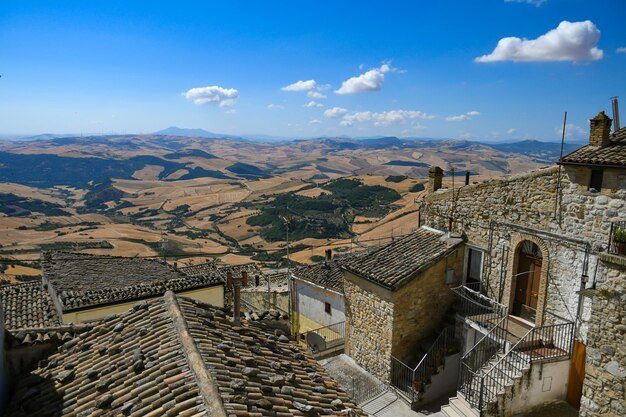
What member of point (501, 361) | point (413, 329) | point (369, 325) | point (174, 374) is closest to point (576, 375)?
point (501, 361)

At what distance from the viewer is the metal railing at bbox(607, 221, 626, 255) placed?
939 cm

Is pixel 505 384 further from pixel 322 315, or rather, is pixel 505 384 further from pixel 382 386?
pixel 322 315

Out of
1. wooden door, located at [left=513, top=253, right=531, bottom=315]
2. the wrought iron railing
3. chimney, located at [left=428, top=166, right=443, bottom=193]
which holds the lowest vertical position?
the wrought iron railing

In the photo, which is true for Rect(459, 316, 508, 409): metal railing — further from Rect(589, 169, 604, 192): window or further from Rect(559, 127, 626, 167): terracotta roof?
Rect(559, 127, 626, 167): terracotta roof

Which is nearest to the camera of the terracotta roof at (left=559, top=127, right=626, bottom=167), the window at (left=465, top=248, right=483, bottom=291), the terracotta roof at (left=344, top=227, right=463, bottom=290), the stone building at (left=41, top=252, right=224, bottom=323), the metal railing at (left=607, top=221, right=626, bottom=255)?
the metal railing at (left=607, top=221, right=626, bottom=255)

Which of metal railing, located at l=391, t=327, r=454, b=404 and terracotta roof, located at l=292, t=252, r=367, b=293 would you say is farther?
terracotta roof, located at l=292, t=252, r=367, b=293

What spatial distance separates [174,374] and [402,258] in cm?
1032

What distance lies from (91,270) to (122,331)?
1544 cm

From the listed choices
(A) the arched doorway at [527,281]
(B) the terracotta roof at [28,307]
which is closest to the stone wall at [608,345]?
(A) the arched doorway at [527,281]

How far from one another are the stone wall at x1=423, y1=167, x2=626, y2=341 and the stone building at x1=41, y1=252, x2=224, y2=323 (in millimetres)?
10768

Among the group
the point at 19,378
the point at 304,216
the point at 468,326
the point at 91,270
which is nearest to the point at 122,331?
the point at 19,378

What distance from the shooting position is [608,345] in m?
9.71

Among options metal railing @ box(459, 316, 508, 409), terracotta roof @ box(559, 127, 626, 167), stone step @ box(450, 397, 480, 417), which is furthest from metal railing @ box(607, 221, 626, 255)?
stone step @ box(450, 397, 480, 417)

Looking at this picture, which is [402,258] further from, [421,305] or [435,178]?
[435,178]
